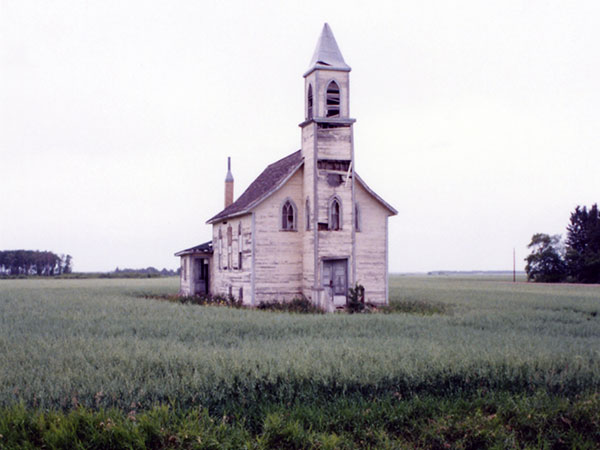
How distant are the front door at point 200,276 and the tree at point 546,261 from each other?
5618cm

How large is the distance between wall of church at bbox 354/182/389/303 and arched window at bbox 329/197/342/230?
197 centimetres

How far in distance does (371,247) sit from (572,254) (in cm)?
5417

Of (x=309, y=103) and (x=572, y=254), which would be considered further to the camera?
(x=572, y=254)

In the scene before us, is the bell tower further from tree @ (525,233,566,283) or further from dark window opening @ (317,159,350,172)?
tree @ (525,233,566,283)

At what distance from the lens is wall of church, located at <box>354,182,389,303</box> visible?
30.2 metres

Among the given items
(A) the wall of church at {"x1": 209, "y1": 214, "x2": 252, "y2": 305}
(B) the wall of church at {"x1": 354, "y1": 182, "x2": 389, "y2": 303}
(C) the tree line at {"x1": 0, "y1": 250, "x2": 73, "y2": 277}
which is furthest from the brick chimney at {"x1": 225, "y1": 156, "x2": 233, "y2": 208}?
(C) the tree line at {"x1": 0, "y1": 250, "x2": 73, "y2": 277}

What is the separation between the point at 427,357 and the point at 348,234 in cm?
1659

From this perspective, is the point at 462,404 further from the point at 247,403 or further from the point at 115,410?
the point at 115,410

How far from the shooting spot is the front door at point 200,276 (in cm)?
3891

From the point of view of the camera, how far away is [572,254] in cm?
7525

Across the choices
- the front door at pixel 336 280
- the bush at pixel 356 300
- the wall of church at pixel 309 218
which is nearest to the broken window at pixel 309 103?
the wall of church at pixel 309 218

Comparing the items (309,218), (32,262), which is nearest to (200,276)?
(309,218)

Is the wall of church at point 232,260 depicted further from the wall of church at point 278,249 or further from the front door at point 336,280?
the front door at point 336,280

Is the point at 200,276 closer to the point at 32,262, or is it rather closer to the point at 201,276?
the point at 201,276
